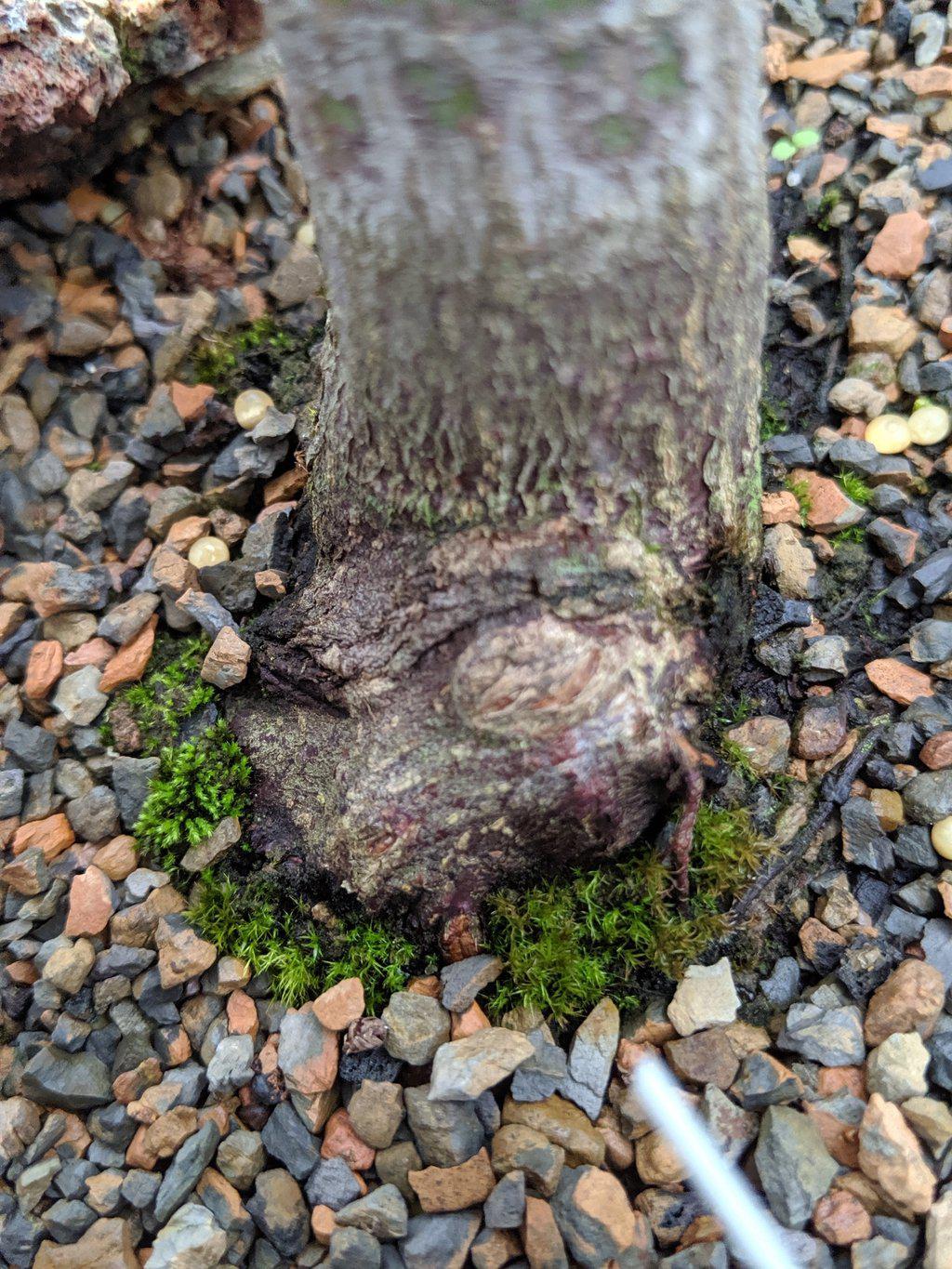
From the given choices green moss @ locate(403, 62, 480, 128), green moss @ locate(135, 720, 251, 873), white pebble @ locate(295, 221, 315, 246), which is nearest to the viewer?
green moss @ locate(403, 62, 480, 128)

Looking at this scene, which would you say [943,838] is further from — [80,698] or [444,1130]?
[80,698]

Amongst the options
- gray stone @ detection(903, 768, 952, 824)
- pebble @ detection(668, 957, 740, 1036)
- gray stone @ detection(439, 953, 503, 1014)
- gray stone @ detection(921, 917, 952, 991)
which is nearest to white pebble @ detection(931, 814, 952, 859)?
gray stone @ detection(903, 768, 952, 824)

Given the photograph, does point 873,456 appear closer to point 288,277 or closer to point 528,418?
point 528,418

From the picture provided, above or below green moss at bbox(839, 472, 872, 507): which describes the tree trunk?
above

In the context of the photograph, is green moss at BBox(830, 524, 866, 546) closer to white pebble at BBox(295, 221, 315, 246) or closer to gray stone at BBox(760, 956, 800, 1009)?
gray stone at BBox(760, 956, 800, 1009)

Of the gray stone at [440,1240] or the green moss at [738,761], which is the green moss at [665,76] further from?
the gray stone at [440,1240]

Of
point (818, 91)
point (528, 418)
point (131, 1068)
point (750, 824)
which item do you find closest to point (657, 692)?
point (750, 824)

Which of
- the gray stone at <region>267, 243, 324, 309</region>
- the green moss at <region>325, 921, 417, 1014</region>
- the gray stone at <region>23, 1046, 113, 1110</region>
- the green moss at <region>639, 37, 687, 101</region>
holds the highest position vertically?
the green moss at <region>639, 37, 687, 101</region>

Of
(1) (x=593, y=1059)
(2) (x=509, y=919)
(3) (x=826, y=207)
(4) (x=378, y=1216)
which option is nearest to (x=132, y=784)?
(2) (x=509, y=919)
